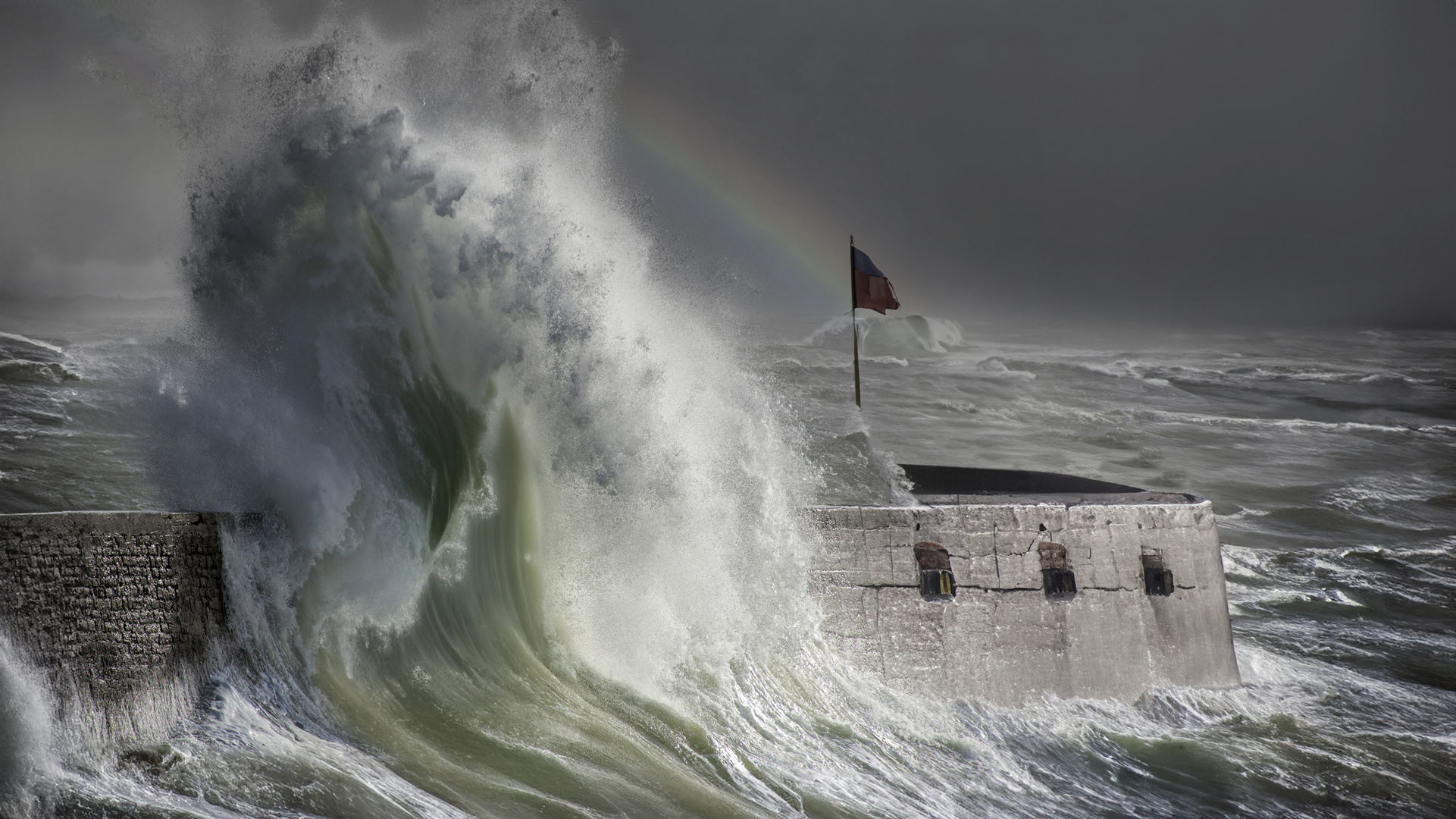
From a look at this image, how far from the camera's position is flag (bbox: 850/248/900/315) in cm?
1245

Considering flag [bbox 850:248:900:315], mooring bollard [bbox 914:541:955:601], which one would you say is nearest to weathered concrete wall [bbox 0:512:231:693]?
mooring bollard [bbox 914:541:955:601]

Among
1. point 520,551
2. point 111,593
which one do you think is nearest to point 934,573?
point 520,551

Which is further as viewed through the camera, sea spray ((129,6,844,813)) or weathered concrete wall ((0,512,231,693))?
sea spray ((129,6,844,813))

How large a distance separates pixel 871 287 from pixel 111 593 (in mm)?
9267

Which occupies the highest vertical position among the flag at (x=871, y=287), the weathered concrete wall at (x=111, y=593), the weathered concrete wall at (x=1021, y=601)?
the flag at (x=871, y=287)

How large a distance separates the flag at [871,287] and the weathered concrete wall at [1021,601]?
11.2 ft

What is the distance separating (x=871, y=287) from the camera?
1259 cm

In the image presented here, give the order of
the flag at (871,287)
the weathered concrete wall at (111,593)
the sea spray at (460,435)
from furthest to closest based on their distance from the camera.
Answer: the flag at (871,287) < the sea spray at (460,435) < the weathered concrete wall at (111,593)

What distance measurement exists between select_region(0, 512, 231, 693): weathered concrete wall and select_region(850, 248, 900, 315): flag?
8327mm

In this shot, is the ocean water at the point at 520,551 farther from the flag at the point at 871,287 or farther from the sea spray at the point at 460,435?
the flag at the point at 871,287

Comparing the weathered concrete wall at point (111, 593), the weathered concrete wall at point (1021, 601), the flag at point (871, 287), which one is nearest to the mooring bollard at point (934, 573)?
the weathered concrete wall at point (1021, 601)

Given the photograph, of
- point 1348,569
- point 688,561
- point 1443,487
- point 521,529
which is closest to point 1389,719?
point 688,561

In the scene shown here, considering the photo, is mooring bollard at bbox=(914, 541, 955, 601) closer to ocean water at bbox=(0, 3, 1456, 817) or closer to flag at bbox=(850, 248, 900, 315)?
ocean water at bbox=(0, 3, 1456, 817)

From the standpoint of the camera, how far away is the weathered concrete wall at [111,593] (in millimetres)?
5086
